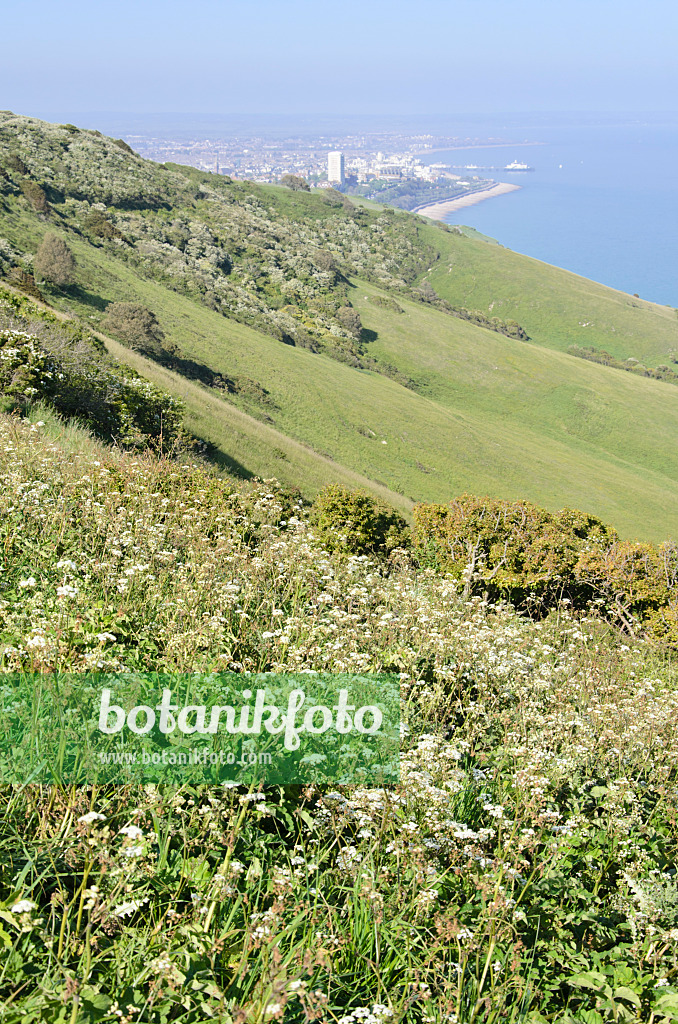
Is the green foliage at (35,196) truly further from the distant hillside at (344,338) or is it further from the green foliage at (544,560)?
the green foliage at (544,560)

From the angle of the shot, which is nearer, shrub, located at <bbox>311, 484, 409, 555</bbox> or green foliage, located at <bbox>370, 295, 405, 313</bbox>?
shrub, located at <bbox>311, 484, 409, 555</bbox>

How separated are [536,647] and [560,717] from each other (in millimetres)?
2098

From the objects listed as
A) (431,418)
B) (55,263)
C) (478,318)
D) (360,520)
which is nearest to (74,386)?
(360,520)

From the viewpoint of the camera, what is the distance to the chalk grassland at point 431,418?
2608 centimetres

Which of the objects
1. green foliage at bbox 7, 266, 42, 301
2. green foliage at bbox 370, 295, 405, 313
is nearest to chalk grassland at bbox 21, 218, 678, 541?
green foliage at bbox 370, 295, 405, 313

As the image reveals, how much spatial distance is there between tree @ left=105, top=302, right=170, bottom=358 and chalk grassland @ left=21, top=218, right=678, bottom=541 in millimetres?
2089

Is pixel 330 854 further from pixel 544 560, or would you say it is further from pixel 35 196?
pixel 35 196

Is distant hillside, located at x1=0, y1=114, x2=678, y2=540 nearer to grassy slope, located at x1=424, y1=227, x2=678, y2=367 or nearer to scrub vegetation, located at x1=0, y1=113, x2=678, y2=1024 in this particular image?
grassy slope, located at x1=424, y1=227, x2=678, y2=367

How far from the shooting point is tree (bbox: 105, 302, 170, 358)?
2856cm

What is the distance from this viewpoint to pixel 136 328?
29.2m

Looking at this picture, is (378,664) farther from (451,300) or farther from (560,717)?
(451,300)

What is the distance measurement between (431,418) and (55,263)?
2394 centimetres

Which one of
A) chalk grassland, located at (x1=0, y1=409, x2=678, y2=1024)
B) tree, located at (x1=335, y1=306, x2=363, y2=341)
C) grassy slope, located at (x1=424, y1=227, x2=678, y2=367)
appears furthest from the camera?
grassy slope, located at (x1=424, y1=227, x2=678, y2=367)

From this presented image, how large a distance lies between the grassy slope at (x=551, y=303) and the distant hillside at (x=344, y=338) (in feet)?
1.11
